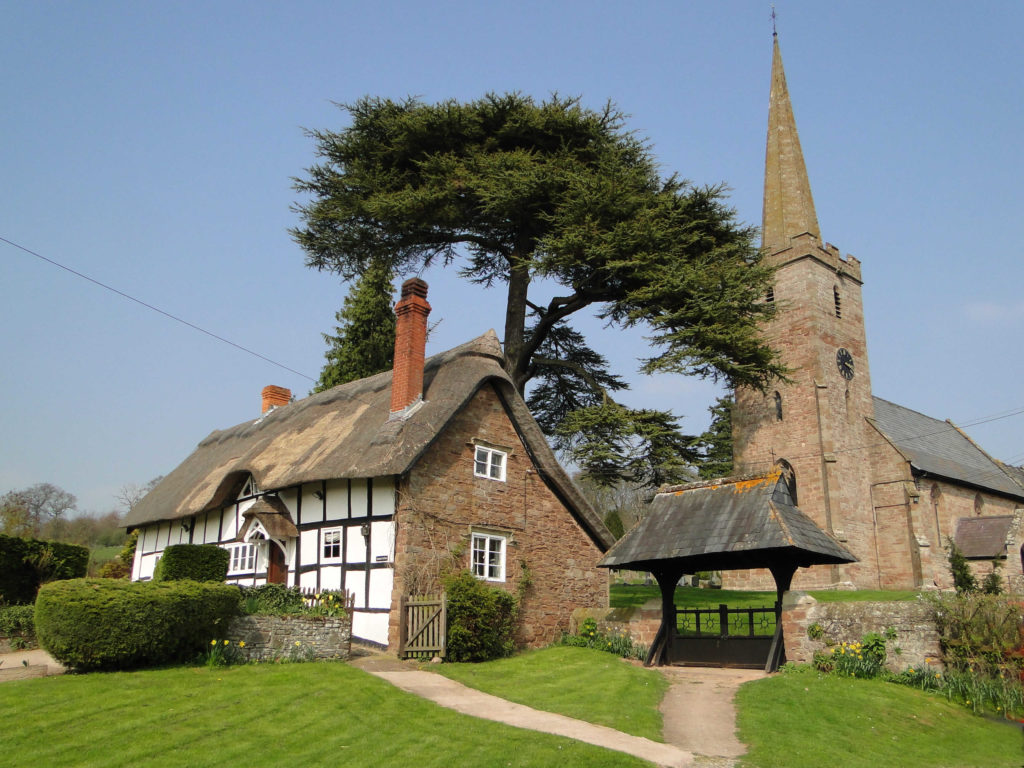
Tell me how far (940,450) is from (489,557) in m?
32.1

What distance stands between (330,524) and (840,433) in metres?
24.4

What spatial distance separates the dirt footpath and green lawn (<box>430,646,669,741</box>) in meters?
0.25

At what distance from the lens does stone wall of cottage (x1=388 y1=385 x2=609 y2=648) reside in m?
17.1

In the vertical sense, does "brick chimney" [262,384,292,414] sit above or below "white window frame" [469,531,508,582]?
above

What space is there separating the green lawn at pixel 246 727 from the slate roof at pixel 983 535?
31873mm

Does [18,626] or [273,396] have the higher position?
[273,396]

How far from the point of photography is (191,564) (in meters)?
18.6

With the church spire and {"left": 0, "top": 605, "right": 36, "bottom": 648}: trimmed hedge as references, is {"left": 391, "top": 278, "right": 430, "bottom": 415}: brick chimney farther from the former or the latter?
the church spire

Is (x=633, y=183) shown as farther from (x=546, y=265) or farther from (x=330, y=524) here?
(x=330, y=524)

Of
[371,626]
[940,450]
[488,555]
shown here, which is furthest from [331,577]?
[940,450]

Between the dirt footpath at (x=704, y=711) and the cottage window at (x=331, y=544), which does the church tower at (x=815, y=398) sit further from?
the cottage window at (x=331, y=544)

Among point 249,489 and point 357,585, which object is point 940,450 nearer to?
point 357,585

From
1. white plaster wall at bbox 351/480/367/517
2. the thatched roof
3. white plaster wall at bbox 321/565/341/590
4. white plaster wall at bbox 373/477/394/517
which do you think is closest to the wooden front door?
the thatched roof

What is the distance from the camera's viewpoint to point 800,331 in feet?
117
